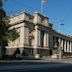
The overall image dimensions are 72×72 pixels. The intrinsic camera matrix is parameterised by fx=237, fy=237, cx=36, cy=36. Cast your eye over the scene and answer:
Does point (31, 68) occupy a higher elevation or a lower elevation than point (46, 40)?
lower

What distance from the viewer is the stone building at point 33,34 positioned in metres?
84.4

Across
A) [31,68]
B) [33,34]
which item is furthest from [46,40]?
[31,68]

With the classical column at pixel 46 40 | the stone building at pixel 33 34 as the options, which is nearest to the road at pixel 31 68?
the stone building at pixel 33 34

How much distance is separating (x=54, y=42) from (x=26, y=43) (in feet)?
81.9

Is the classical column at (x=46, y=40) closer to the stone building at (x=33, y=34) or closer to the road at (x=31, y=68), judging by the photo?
the stone building at (x=33, y=34)

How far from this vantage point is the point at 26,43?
84125 millimetres

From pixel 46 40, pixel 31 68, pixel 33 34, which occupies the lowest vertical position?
pixel 31 68

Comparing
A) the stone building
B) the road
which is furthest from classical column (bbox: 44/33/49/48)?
the road

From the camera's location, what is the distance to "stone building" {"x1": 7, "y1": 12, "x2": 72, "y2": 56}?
84375mm

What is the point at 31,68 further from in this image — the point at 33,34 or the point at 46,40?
the point at 46,40

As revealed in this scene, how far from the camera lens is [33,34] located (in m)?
90.1

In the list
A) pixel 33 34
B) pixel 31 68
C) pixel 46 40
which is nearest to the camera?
pixel 31 68

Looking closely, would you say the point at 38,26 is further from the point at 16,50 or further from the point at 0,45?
the point at 0,45

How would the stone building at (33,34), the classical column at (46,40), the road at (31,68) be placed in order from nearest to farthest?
the road at (31,68) < the stone building at (33,34) < the classical column at (46,40)
